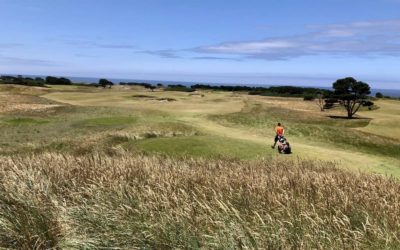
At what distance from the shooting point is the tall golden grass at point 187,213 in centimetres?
765

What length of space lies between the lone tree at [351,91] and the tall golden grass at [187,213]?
77603 mm

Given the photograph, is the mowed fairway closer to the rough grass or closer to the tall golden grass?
the rough grass

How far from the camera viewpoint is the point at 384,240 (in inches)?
296

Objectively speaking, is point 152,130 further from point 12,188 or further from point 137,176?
point 12,188

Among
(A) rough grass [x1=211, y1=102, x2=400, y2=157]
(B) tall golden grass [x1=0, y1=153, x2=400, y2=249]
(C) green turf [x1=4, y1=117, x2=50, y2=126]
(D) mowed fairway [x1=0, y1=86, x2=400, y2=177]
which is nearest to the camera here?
(B) tall golden grass [x1=0, y1=153, x2=400, y2=249]

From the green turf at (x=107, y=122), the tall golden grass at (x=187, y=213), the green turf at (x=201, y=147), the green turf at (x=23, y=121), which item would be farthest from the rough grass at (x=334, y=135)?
the tall golden grass at (x=187, y=213)

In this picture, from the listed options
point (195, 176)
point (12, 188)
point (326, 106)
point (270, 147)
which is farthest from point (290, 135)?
point (326, 106)

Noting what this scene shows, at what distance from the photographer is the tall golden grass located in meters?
7.65

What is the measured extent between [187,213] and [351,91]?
84183mm

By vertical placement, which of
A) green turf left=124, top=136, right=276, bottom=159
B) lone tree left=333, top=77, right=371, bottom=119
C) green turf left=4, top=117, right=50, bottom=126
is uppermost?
lone tree left=333, top=77, right=371, bottom=119

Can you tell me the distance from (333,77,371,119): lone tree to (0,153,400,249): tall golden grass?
77.6m

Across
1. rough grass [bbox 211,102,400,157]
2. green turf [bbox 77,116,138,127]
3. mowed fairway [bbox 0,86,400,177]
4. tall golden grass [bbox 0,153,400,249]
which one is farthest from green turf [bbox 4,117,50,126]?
tall golden grass [bbox 0,153,400,249]

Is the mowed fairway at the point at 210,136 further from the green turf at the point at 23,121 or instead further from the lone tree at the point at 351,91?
the lone tree at the point at 351,91

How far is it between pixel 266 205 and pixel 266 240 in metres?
2.53
